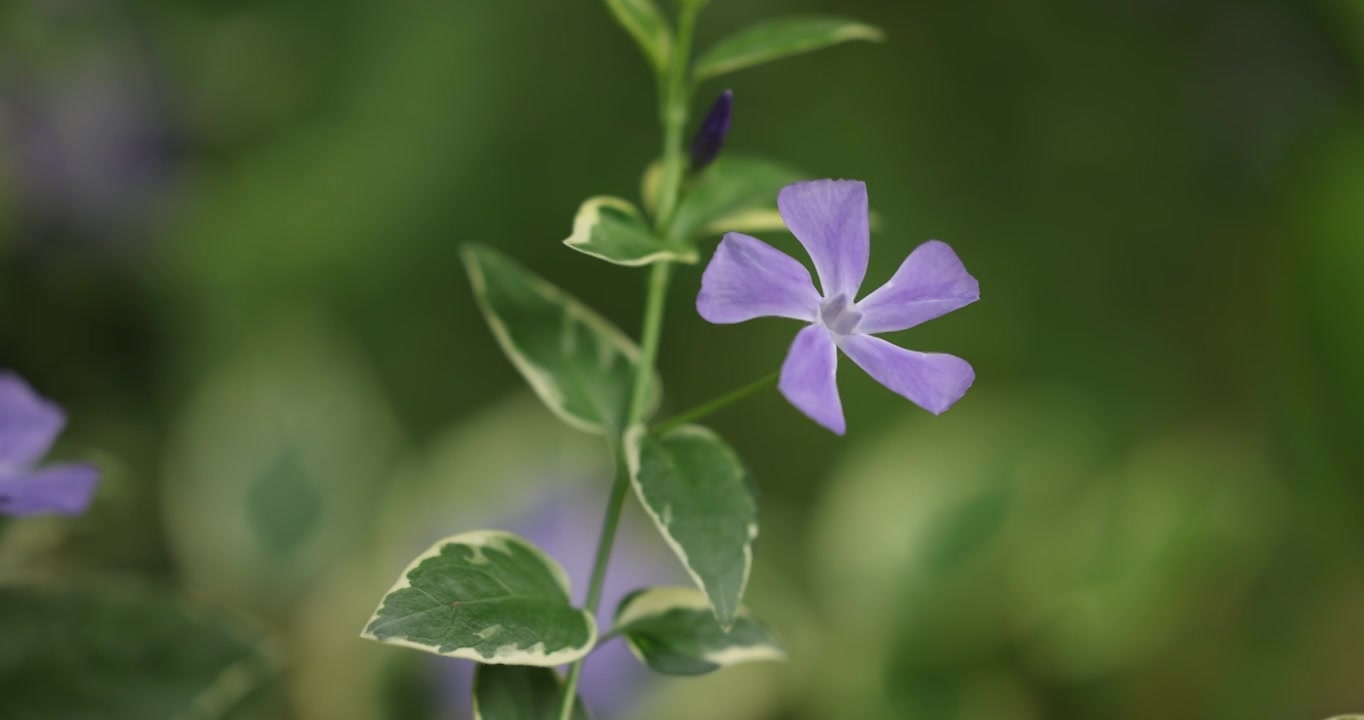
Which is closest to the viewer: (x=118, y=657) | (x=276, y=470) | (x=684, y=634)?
(x=684, y=634)

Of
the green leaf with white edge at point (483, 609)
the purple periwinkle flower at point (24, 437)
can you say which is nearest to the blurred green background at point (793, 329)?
the purple periwinkle flower at point (24, 437)

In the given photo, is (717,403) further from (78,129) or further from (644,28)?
(78,129)

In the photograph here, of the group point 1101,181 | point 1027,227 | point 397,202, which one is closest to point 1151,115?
point 1101,181

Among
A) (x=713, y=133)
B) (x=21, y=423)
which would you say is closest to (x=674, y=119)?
(x=713, y=133)

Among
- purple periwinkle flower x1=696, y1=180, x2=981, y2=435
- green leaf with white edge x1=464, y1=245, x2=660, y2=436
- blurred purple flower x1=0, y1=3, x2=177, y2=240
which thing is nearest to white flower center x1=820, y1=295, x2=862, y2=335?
purple periwinkle flower x1=696, y1=180, x2=981, y2=435

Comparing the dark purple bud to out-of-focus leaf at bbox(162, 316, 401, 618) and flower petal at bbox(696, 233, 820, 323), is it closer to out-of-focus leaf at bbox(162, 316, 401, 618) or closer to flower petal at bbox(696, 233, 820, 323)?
flower petal at bbox(696, 233, 820, 323)

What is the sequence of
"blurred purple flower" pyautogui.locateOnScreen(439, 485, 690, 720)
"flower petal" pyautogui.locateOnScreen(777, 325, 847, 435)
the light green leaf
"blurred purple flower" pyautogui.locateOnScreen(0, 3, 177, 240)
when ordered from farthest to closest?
1. "blurred purple flower" pyautogui.locateOnScreen(0, 3, 177, 240)
2. "blurred purple flower" pyautogui.locateOnScreen(439, 485, 690, 720)
3. the light green leaf
4. "flower petal" pyautogui.locateOnScreen(777, 325, 847, 435)
